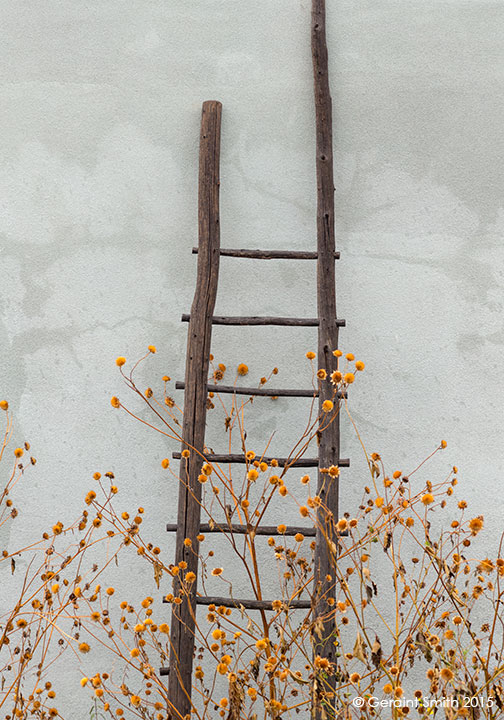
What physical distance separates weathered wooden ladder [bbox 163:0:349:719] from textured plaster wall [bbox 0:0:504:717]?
0.33 feet

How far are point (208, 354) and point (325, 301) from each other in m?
0.48

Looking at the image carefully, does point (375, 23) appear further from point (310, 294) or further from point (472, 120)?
point (310, 294)

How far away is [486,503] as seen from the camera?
2625 millimetres

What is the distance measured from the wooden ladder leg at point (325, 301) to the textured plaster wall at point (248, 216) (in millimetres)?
87

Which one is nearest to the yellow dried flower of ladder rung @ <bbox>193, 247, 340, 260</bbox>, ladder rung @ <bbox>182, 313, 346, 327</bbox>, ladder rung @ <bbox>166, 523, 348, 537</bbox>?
ladder rung @ <bbox>166, 523, 348, 537</bbox>

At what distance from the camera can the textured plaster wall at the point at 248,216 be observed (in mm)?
2650

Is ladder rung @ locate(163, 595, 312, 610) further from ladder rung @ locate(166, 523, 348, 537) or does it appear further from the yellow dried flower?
the yellow dried flower

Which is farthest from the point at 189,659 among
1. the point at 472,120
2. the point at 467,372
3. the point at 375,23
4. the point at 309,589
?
the point at 375,23

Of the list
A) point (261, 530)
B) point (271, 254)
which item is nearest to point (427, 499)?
point (261, 530)

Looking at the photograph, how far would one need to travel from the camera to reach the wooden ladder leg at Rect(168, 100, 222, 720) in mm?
2287

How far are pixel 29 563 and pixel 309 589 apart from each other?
106 cm

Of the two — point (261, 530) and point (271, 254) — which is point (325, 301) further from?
point (261, 530)

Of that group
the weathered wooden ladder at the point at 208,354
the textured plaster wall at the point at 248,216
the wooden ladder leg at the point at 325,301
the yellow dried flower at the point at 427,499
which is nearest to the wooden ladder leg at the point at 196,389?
the weathered wooden ladder at the point at 208,354

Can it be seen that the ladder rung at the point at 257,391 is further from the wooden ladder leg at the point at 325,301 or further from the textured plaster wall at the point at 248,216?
the textured plaster wall at the point at 248,216
